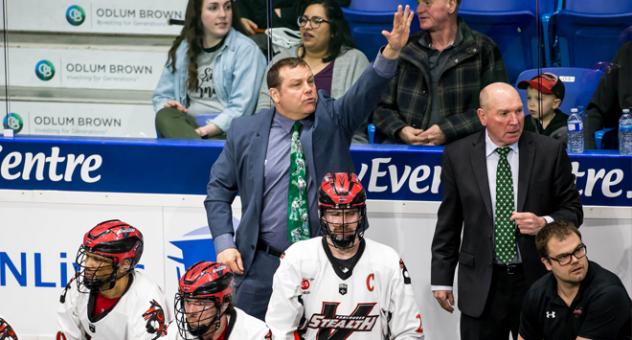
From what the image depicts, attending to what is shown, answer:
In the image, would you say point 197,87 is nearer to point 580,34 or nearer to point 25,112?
point 25,112

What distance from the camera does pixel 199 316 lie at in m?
4.82

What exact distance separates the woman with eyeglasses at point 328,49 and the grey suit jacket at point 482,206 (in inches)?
36.1

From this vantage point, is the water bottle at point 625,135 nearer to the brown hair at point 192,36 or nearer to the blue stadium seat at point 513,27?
the blue stadium seat at point 513,27

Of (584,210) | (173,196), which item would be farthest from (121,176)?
(584,210)

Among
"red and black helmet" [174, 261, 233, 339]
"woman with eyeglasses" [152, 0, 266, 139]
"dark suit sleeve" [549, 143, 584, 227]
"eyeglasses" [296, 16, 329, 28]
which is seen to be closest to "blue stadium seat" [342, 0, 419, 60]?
"eyeglasses" [296, 16, 329, 28]

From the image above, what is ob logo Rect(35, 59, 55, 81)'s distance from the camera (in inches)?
264

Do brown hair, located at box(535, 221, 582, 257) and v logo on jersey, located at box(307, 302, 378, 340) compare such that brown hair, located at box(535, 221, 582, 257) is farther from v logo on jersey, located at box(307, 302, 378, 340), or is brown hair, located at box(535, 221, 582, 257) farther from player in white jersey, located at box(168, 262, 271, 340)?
player in white jersey, located at box(168, 262, 271, 340)

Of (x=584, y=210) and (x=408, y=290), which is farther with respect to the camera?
(x=584, y=210)

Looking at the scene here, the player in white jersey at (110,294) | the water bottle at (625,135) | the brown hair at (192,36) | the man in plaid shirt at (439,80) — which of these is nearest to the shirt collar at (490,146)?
the man in plaid shirt at (439,80)

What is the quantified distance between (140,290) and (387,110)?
1816 mm

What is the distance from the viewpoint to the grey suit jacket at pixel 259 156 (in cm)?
582

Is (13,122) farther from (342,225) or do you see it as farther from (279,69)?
(342,225)

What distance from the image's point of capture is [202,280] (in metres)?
4.85

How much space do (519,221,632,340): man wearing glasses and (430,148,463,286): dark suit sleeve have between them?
1.59 ft
